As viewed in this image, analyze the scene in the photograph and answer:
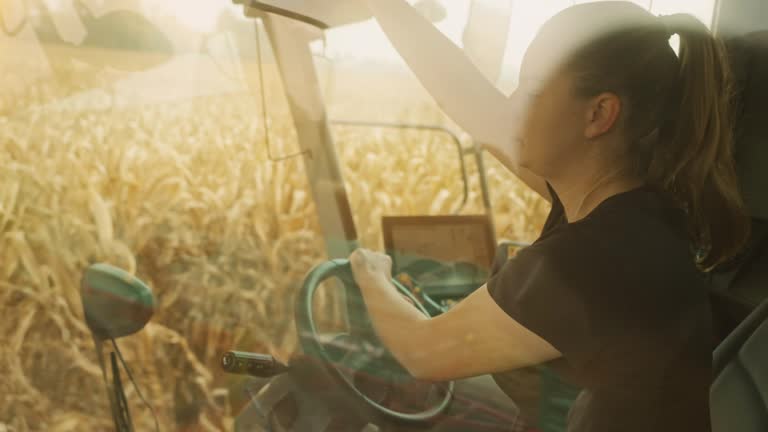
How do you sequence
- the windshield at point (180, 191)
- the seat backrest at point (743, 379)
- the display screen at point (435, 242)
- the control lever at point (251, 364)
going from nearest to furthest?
the seat backrest at point (743, 379) < the control lever at point (251, 364) < the display screen at point (435, 242) < the windshield at point (180, 191)

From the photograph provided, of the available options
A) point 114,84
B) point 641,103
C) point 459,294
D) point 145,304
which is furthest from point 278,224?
point 641,103

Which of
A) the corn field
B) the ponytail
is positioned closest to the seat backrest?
the ponytail

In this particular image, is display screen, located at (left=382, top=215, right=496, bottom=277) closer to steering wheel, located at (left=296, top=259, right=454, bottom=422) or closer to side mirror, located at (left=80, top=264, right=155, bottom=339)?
steering wheel, located at (left=296, top=259, right=454, bottom=422)

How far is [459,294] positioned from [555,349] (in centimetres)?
83

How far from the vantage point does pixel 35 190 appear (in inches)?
76.0

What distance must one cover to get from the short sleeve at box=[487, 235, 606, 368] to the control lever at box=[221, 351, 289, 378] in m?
0.39

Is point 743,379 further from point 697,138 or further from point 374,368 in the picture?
point 374,368

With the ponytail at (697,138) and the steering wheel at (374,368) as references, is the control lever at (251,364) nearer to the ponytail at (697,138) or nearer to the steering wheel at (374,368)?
the steering wheel at (374,368)

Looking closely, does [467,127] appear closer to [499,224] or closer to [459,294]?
[459,294]

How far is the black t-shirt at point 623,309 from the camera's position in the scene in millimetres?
715

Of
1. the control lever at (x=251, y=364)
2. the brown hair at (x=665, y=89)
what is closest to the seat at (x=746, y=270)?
the brown hair at (x=665, y=89)

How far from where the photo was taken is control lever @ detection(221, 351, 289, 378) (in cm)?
93

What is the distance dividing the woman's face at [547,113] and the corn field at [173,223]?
0.97 meters

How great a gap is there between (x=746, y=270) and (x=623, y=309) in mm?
454
